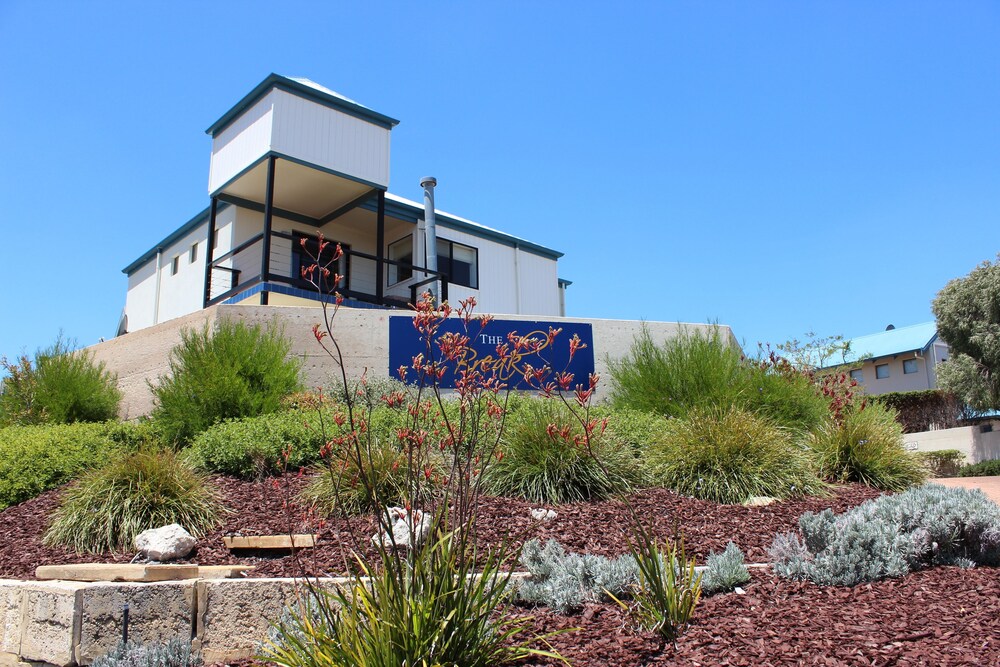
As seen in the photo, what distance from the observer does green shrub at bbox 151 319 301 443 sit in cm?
934

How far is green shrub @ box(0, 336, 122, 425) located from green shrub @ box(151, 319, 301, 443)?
1636 mm

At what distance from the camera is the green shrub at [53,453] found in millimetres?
7582

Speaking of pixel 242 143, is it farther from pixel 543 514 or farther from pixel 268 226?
pixel 543 514

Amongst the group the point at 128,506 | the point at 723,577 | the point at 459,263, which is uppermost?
the point at 459,263

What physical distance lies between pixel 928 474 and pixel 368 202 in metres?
13.0

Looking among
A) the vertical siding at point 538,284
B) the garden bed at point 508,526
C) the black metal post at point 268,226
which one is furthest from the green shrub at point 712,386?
the vertical siding at point 538,284

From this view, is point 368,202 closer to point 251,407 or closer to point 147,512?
point 251,407

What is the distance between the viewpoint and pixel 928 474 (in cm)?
873

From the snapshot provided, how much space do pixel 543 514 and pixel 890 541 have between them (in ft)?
8.17

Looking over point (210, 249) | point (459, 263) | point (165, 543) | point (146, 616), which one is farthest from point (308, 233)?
point (146, 616)

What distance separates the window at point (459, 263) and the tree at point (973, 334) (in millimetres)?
14553

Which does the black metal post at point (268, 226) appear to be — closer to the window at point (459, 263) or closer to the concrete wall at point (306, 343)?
the concrete wall at point (306, 343)

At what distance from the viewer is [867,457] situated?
26.6 feet

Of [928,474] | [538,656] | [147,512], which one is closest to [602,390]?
[928,474]
